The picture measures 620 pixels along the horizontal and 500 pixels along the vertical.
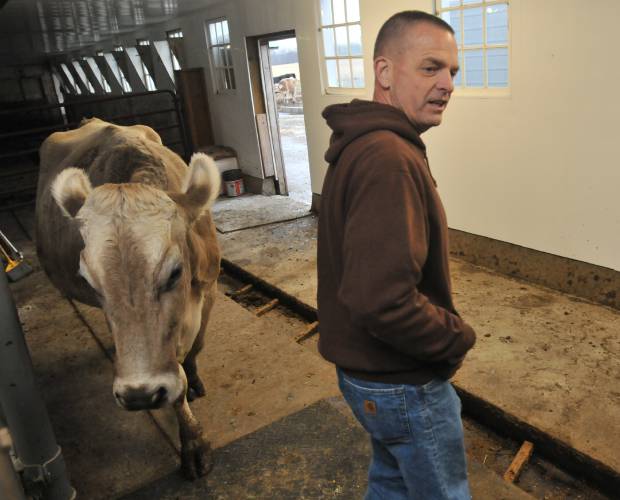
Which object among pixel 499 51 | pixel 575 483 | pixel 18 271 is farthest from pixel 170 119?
pixel 575 483

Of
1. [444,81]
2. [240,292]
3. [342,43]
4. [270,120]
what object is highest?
[342,43]

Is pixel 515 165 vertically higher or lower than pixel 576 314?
higher

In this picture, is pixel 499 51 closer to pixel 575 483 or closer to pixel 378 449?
pixel 575 483

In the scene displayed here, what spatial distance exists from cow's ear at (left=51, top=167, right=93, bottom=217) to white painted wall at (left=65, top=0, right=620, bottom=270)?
120 inches

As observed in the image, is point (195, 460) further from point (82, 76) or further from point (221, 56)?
point (82, 76)

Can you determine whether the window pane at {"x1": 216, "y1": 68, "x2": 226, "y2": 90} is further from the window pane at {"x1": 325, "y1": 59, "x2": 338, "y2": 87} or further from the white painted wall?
the white painted wall

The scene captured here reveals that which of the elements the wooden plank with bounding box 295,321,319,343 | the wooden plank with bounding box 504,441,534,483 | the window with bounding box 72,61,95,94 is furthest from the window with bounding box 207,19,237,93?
the window with bounding box 72,61,95,94

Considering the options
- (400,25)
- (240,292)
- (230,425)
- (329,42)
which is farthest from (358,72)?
(400,25)

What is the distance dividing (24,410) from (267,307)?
2.55m

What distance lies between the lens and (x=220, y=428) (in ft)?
9.61

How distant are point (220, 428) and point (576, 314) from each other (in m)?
2.42

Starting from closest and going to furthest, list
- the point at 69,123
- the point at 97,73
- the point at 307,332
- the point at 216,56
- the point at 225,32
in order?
1. the point at 307,332
2. the point at 225,32
3. the point at 216,56
4. the point at 69,123
5. the point at 97,73

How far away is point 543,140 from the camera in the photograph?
3.94 meters

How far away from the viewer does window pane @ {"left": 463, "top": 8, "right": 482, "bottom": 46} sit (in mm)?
4254
